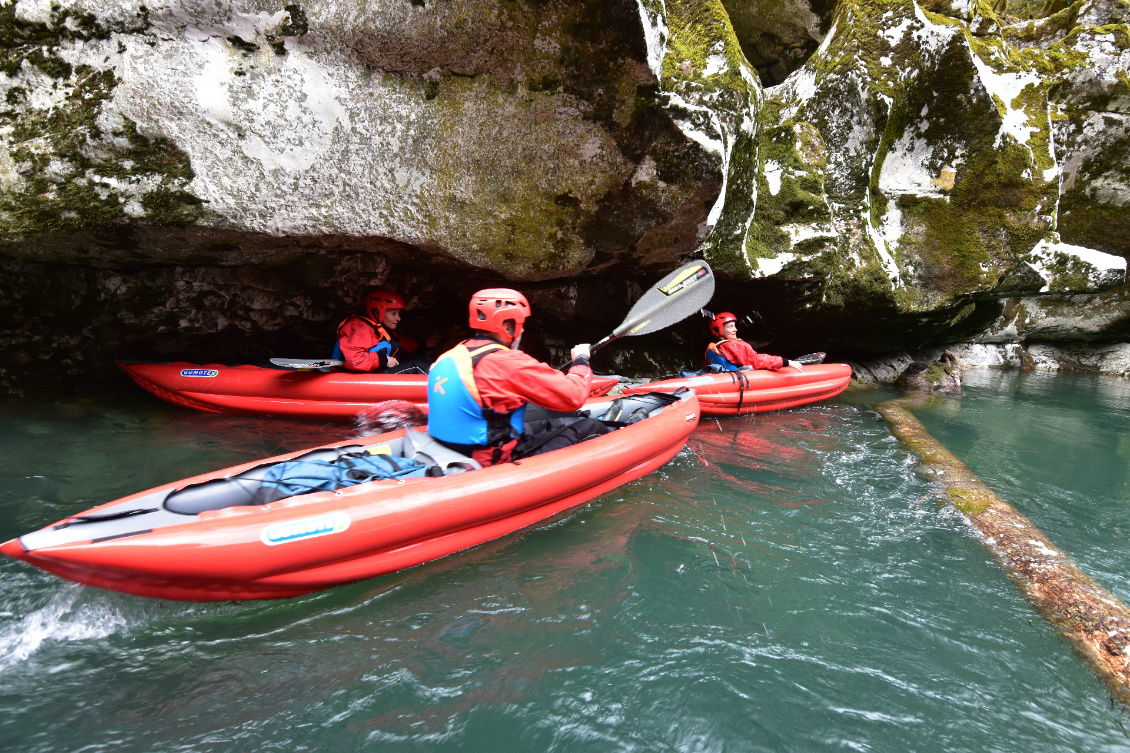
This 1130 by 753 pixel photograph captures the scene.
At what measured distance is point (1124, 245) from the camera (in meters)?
12.6

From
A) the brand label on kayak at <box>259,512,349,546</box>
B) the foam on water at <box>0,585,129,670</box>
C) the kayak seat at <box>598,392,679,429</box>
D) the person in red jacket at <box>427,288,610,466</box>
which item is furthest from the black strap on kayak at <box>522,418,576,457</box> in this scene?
the foam on water at <box>0,585,129,670</box>

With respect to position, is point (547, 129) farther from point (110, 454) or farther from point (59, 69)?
point (110, 454)

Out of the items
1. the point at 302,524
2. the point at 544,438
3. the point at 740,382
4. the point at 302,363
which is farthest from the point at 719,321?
the point at 302,524

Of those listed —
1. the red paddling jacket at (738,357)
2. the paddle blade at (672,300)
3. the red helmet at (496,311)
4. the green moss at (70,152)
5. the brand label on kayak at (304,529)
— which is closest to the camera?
the brand label on kayak at (304,529)

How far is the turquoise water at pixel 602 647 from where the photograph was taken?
6.40 feet

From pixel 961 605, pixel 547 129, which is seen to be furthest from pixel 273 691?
pixel 547 129

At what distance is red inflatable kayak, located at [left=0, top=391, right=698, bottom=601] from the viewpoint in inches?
87.7

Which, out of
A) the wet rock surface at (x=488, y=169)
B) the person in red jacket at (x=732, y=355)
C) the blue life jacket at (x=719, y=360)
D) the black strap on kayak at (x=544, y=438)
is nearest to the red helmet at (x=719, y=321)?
the person in red jacket at (x=732, y=355)

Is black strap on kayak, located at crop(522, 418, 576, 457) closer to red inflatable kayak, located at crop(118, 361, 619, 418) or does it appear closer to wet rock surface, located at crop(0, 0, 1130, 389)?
red inflatable kayak, located at crop(118, 361, 619, 418)

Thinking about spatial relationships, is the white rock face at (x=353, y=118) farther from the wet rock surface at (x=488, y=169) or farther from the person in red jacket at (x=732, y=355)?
the person in red jacket at (x=732, y=355)

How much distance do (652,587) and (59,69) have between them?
5.40 metres

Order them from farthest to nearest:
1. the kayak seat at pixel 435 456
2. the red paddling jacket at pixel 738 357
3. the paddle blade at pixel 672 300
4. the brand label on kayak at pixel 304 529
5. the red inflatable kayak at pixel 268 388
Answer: the red paddling jacket at pixel 738 357 < the red inflatable kayak at pixel 268 388 < the paddle blade at pixel 672 300 < the kayak seat at pixel 435 456 < the brand label on kayak at pixel 304 529

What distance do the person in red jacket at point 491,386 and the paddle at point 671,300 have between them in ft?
5.63

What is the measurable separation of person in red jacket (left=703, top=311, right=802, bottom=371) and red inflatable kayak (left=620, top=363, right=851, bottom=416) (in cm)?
12
